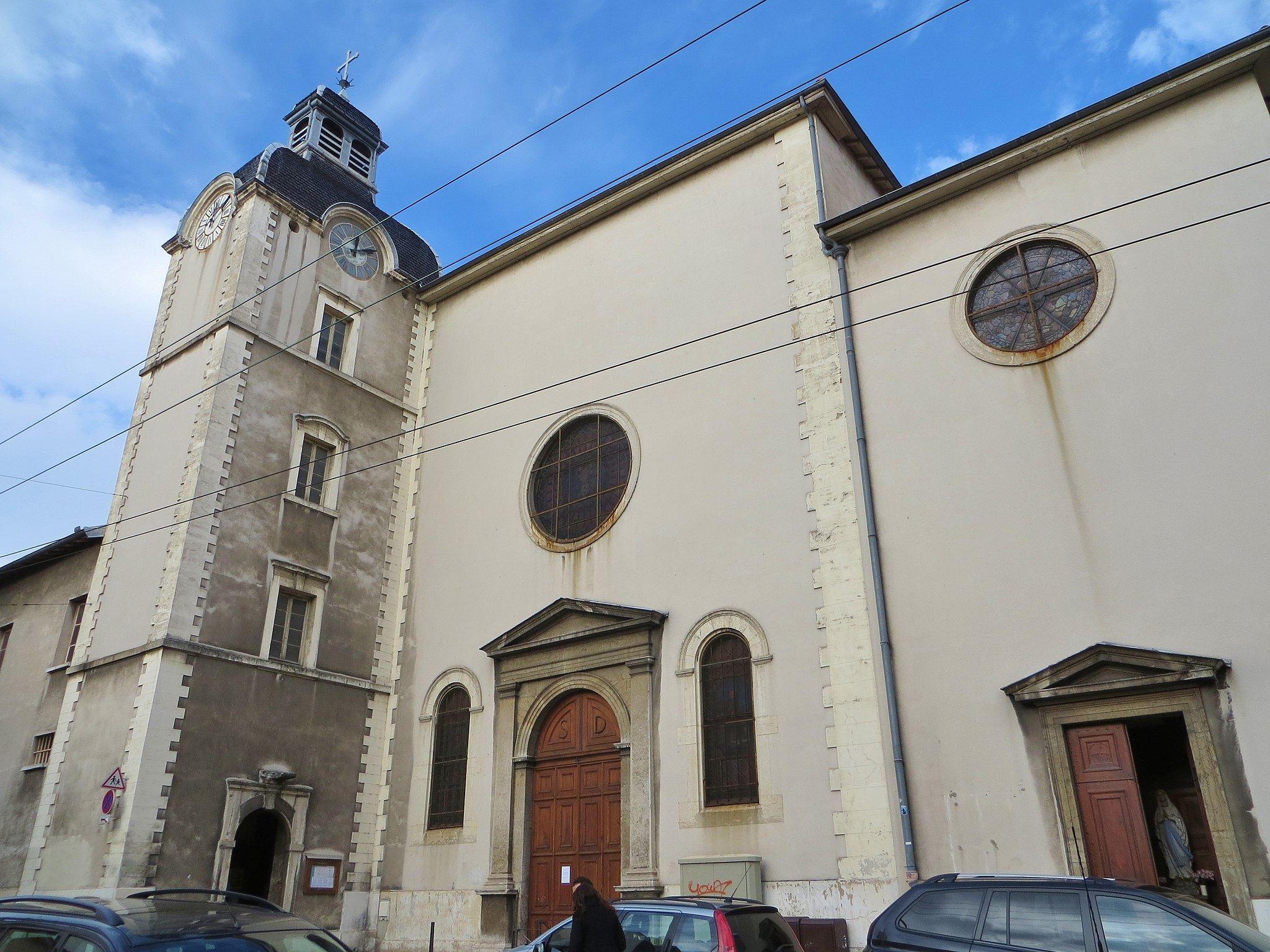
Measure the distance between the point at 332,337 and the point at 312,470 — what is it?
2887 millimetres

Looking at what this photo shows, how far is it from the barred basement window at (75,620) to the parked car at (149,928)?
558 inches

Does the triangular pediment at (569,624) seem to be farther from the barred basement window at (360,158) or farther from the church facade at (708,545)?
the barred basement window at (360,158)

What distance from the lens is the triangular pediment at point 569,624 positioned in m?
14.0

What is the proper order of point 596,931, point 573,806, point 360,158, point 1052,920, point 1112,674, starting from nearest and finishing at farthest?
point 1052,920
point 596,931
point 1112,674
point 573,806
point 360,158

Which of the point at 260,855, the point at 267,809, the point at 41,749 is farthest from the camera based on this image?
the point at 41,749

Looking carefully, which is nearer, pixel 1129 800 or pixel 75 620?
pixel 1129 800

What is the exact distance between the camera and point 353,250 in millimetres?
19641

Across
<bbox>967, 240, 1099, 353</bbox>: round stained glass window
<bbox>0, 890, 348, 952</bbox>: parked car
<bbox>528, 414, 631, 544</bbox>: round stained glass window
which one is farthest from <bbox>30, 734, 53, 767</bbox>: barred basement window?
<bbox>967, 240, 1099, 353</bbox>: round stained glass window

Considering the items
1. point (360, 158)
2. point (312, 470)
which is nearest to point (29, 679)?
point (312, 470)

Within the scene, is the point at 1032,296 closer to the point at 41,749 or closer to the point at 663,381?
the point at 663,381

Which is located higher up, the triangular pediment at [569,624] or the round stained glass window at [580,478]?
the round stained glass window at [580,478]

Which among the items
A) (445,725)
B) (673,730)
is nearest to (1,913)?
(673,730)

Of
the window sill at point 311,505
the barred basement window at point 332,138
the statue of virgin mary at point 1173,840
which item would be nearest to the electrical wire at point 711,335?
the window sill at point 311,505

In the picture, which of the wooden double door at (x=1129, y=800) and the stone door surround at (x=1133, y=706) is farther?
the wooden double door at (x=1129, y=800)
